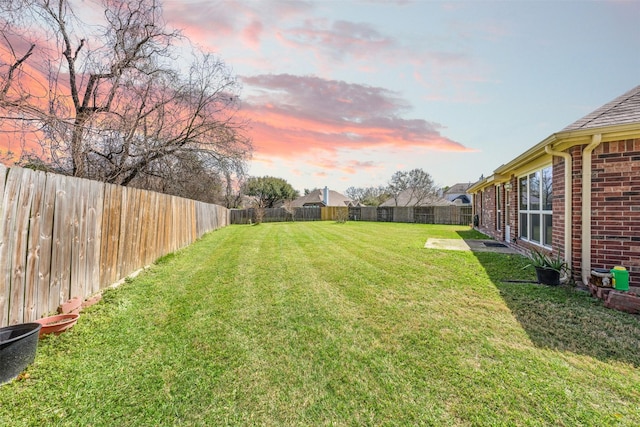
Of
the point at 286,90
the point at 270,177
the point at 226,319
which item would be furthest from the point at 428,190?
the point at 226,319

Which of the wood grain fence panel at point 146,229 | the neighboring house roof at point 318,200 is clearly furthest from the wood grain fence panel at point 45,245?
the neighboring house roof at point 318,200

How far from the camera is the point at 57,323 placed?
281 cm

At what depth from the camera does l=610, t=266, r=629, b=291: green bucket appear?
3.82 meters

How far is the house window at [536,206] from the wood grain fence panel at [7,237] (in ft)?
26.8

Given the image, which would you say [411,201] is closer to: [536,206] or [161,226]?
[536,206]

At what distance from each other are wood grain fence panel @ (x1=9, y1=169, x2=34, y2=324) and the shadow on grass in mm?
4978

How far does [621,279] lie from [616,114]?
2698 mm

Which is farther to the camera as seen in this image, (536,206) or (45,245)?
(536,206)

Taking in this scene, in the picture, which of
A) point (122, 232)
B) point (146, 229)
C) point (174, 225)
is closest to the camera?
point (122, 232)

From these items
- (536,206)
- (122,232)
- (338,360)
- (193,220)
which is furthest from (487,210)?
(122,232)

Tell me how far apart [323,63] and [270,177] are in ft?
109

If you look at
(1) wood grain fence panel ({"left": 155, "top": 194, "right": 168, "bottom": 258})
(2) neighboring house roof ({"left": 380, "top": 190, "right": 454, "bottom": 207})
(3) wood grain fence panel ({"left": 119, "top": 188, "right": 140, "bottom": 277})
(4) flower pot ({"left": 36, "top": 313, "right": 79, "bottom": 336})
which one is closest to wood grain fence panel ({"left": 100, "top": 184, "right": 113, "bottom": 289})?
(3) wood grain fence panel ({"left": 119, "top": 188, "right": 140, "bottom": 277})

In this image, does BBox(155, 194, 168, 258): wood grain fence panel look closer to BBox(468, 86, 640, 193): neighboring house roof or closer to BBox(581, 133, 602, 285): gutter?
BBox(468, 86, 640, 193): neighboring house roof

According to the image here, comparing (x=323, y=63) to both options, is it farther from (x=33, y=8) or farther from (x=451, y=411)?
(x=451, y=411)
